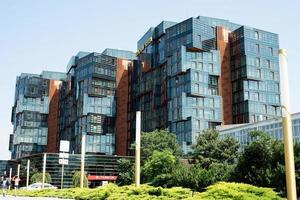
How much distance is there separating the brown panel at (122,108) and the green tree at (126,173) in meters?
29.1

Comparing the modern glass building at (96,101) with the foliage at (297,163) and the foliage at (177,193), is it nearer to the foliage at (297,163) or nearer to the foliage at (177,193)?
the foliage at (177,193)

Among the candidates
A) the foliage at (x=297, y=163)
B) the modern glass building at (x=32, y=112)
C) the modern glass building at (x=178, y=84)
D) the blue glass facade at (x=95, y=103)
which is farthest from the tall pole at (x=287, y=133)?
the modern glass building at (x=32, y=112)

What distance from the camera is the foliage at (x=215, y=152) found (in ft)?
215

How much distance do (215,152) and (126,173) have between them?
2620 centimetres

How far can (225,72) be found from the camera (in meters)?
105

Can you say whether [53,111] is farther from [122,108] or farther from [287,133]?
[287,133]

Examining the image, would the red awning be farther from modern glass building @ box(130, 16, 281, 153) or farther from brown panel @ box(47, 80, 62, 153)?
brown panel @ box(47, 80, 62, 153)

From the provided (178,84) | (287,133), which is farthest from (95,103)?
(287,133)

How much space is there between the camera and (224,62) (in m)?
105

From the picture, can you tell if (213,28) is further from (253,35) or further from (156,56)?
(156,56)

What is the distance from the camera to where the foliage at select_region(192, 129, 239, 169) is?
215 ft

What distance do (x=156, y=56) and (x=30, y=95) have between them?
57.4m

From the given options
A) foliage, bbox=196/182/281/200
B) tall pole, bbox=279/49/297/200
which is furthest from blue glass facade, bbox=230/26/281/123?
tall pole, bbox=279/49/297/200

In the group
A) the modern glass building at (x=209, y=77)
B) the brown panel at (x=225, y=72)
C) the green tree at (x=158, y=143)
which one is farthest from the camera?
the brown panel at (x=225, y=72)
